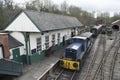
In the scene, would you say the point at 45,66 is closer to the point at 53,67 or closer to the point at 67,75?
the point at 53,67

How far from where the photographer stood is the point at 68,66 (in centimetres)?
1380

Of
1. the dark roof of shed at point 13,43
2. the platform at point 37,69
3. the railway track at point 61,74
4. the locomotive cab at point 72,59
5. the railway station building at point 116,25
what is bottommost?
the railway track at point 61,74

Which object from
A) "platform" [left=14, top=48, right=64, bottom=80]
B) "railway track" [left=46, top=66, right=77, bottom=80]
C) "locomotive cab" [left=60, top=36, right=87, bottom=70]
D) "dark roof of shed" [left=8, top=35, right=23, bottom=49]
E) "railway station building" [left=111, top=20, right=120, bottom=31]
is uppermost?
"railway station building" [left=111, top=20, right=120, bottom=31]

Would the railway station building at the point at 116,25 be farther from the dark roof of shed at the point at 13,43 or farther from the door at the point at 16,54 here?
the door at the point at 16,54

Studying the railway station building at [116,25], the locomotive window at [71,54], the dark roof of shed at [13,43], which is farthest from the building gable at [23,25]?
the railway station building at [116,25]

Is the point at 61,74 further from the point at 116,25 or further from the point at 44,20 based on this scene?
the point at 116,25

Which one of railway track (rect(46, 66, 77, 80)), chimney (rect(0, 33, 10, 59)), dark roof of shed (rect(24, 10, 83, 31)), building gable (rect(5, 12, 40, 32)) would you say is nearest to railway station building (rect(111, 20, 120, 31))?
dark roof of shed (rect(24, 10, 83, 31))

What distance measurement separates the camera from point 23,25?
47.3 ft

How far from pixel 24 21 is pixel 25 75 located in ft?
19.5

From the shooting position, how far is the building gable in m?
14.1

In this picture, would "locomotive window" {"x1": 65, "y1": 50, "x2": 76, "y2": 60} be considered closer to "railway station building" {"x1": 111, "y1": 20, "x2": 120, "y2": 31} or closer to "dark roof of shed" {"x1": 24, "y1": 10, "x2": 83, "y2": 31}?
"dark roof of shed" {"x1": 24, "y1": 10, "x2": 83, "y2": 31}

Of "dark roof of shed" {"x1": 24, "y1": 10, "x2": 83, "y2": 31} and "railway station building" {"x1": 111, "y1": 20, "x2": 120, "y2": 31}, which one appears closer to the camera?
"dark roof of shed" {"x1": 24, "y1": 10, "x2": 83, "y2": 31}

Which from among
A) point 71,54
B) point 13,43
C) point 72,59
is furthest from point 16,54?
point 72,59

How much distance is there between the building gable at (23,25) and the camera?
14.1 metres
